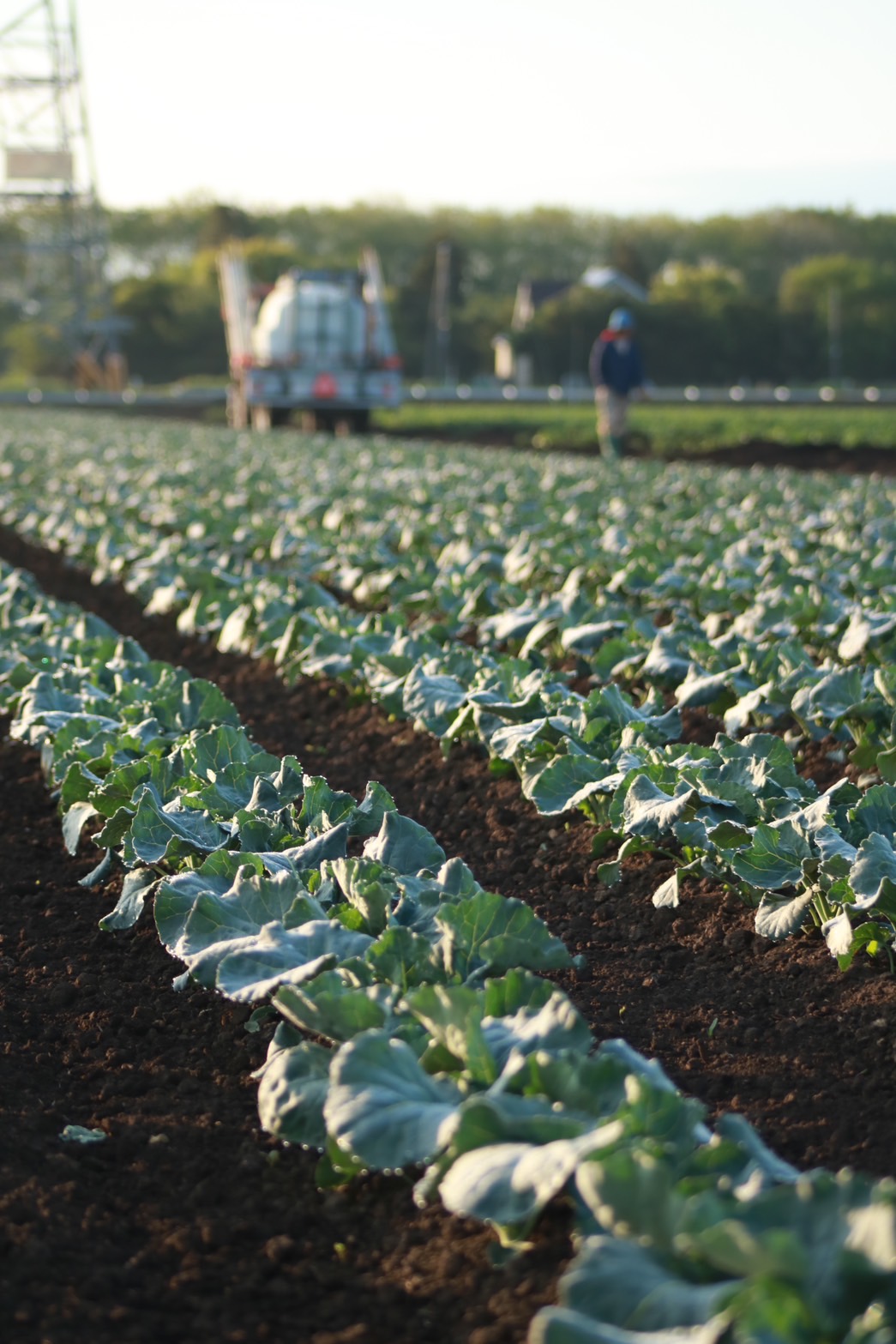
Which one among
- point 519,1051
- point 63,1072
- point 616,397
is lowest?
point 63,1072

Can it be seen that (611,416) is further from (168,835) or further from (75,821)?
(168,835)

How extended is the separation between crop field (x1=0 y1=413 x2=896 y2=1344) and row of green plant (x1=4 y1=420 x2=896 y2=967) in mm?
24

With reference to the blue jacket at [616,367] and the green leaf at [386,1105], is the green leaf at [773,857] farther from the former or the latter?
the blue jacket at [616,367]

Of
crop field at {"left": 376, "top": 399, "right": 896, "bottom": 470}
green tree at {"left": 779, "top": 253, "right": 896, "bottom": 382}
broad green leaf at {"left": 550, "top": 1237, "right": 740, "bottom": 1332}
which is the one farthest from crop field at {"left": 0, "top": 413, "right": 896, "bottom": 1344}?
green tree at {"left": 779, "top": 253, "right": 896, "bottom": 382}

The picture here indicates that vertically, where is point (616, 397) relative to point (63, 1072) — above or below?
above

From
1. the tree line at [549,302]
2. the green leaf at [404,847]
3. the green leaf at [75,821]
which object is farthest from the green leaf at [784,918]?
the tree line at [549,302]

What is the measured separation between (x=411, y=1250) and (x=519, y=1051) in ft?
1.32

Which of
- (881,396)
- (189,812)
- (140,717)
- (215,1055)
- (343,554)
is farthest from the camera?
(881,396)

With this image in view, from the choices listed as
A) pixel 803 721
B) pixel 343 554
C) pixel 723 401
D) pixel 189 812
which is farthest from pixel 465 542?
pixel 723 401

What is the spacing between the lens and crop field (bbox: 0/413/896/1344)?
2018 mm

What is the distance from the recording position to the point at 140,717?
4.77 meters

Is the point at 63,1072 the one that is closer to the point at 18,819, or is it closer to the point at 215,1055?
the point at 215,1055

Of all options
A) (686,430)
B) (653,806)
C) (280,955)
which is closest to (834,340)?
(686,430)

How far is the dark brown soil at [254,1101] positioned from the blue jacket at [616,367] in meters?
11.9
